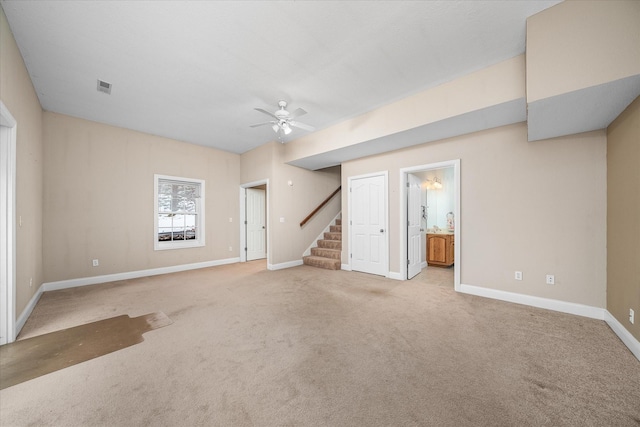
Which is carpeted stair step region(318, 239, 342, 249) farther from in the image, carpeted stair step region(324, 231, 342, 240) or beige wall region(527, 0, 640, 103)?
beige wall region(527, 0, 640, 103)

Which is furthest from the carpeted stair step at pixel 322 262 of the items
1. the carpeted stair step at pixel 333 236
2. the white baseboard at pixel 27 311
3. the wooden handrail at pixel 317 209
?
the white baseboard at pixel 27 311

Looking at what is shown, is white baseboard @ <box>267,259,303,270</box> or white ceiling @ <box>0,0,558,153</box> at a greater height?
white ceiling @ <box>0,0,558,153</box>

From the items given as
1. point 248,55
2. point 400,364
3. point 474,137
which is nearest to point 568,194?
point 474,137

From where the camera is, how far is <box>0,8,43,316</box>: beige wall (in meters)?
2.26

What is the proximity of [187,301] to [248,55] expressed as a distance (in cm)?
337

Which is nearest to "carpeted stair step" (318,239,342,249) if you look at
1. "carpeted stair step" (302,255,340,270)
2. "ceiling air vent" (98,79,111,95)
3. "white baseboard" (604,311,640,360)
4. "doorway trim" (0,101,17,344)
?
"carpeted stair step" (302,255,340,270)

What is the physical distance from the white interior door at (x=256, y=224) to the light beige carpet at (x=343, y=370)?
3404 millimetres

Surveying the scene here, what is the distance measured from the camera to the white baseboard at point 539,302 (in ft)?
9.23

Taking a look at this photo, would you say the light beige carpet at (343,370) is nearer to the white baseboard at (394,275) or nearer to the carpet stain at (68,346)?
the carpet stain at (68,346)

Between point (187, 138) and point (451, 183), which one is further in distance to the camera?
point (451, 183)

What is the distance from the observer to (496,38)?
2.35 meters

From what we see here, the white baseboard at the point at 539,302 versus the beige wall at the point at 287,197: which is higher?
the beige wall at the point at 287,197

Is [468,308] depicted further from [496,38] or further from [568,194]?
[496,38]

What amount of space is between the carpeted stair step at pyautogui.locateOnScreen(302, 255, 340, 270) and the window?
8.61 ft
